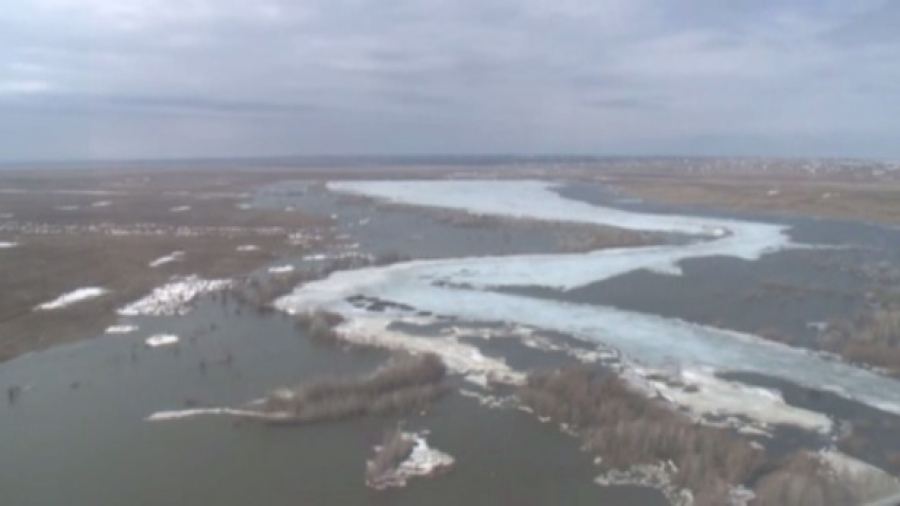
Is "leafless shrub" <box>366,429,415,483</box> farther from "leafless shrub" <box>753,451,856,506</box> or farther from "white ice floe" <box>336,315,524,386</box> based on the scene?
"leafless shrub" <box>753,451,856,506</box>

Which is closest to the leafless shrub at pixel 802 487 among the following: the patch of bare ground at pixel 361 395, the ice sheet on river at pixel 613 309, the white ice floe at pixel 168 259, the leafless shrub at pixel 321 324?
the ice sheet on river at pixel 613 309

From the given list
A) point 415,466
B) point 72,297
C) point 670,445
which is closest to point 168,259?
point 72,297

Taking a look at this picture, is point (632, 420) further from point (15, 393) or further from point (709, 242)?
point (709, 242)

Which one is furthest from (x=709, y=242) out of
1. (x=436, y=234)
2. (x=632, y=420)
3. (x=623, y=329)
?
(x=632, y=420)

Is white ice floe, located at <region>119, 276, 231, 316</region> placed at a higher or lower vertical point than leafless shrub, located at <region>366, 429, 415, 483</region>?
higher

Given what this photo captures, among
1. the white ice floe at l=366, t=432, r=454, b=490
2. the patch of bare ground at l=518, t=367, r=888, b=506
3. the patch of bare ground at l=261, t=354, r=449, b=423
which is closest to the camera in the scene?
the patch of bare ground at l=518, t=367, r=888, b=506

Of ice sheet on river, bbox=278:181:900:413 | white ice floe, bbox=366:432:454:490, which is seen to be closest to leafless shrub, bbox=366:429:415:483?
white ice floe, bbox=366:432:454:490

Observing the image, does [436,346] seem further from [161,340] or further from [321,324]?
[161,340]
